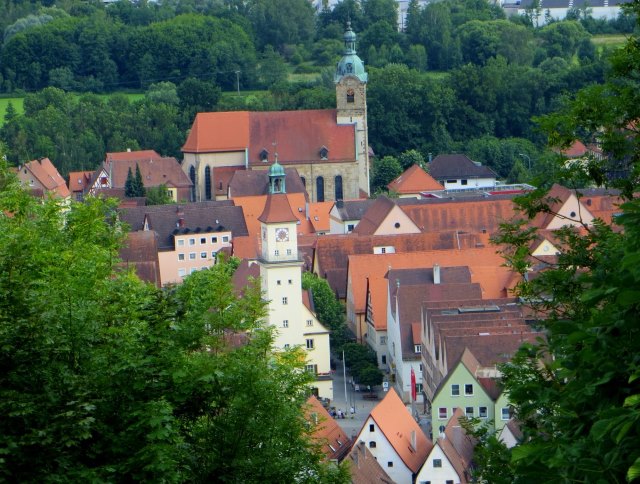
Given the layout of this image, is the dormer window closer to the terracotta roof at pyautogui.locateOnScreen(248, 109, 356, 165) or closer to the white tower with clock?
the terracotta roof at pyautogui.locateOnScreen(248, 109, 356, 165)

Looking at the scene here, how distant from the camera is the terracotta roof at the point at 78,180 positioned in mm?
91625

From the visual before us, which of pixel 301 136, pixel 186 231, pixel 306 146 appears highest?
pixel 301 136

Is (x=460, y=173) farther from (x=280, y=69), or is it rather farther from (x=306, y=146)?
(x=280, y=69)

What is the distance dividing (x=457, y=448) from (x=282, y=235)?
48.5 feet

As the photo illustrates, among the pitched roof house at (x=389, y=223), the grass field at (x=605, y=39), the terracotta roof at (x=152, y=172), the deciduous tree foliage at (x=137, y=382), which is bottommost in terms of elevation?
the grass field at (x=605, y=39)

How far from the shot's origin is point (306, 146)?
289 feet

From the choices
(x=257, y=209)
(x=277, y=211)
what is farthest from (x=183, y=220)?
(x=277, y=211)

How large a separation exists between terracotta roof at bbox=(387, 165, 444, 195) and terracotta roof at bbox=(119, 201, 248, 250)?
55.2 ft

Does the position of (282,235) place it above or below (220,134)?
above

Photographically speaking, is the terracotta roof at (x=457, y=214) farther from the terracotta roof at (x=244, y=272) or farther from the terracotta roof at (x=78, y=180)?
the terracotta roof at (x=78, y=180)

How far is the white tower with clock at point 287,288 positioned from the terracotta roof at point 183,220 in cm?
1958

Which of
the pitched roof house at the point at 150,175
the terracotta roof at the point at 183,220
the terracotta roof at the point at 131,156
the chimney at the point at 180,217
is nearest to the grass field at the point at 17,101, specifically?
the terracotta roof at the point at 131,156

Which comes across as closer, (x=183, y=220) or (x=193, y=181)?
(x=183, y=220)

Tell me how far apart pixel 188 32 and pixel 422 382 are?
86271mm
